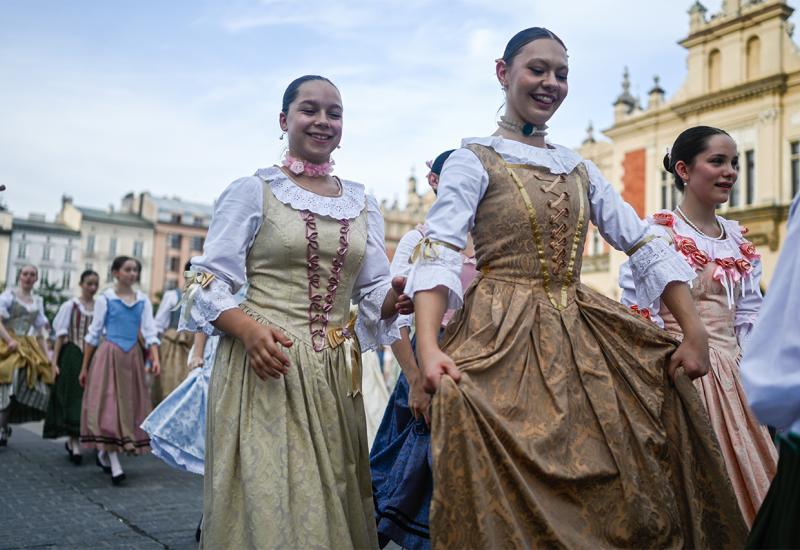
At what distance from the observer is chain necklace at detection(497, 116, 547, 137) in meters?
2.93

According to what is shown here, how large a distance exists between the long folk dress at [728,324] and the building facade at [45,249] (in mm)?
66183

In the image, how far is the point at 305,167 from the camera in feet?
10.4

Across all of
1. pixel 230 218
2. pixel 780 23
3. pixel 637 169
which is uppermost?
pixel 780 23

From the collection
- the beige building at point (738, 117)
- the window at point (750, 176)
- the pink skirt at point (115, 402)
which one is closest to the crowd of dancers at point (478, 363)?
the pink skirt at point (115, 402)

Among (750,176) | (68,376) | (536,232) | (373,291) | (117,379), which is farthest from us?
(750,176)

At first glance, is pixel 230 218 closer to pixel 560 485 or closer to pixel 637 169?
pixel 560 485

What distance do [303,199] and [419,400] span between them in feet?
2.96

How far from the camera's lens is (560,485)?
233 centimetres

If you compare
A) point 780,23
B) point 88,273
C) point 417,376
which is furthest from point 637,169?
point 417,376

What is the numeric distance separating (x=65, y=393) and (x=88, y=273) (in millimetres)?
1327

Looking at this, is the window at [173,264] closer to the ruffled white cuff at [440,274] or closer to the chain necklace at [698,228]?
the chain necklace at [698,228]

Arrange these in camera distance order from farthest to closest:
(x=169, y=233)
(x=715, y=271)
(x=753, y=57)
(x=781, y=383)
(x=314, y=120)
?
(x=169, y=233), (x=753, y=57), (x=715, y=271), (x=314, y=120), (x=781, y=383)

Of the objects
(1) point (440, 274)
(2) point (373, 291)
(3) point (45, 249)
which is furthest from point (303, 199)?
(3) point (45, 249)

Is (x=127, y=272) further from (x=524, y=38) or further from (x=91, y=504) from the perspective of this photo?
(x=524, y=38)
